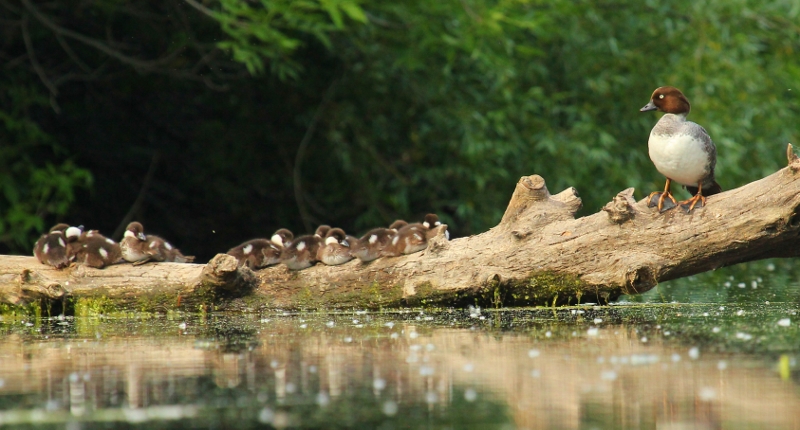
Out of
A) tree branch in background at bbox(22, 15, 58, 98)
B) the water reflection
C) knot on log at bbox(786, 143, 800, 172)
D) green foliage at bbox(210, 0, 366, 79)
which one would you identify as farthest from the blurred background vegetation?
the water reflection

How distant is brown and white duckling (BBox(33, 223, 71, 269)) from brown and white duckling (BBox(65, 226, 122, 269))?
55 millimetres

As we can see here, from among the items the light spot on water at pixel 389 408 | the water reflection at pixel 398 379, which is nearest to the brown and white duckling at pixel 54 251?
the water reflection at pixel 398 379

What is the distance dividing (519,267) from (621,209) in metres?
0.88

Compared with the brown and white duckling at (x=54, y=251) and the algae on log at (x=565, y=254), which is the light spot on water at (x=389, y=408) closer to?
the algae on log at (x=565, y=254)

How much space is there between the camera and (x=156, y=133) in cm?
1484

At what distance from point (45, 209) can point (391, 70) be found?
5.24 meters

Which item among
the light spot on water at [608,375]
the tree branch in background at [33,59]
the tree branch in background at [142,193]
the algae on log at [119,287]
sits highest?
the tree branch in background at [33,59]

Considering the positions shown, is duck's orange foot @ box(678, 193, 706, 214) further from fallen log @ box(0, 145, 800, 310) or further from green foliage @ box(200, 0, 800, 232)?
green foliage @ box(200, 0, 800, 232)

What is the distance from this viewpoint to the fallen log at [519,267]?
266 inches

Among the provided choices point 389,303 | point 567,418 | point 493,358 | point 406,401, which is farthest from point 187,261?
point 567,418

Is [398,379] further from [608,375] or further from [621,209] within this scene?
[621,209]

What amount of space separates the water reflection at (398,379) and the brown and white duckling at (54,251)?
56.0 inches

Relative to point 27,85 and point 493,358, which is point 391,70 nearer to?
point 27,85

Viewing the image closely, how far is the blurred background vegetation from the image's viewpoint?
13.8 metres
